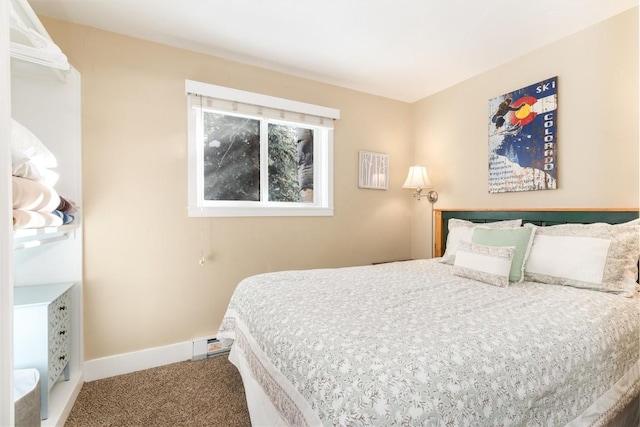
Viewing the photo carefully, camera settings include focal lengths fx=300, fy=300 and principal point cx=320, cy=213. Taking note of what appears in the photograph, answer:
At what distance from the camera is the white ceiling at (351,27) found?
190 cm

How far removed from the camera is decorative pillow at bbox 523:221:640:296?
1662 millimetres

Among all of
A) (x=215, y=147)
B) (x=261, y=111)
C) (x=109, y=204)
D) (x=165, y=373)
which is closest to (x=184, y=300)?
(x=165, y=373)

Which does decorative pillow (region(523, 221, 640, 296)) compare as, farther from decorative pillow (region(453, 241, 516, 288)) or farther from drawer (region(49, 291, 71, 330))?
drawer (region(49, 291, 71, 330))

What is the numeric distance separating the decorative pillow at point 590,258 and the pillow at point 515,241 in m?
0.08

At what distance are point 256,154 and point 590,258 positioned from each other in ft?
8.30

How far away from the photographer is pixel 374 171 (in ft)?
10.7

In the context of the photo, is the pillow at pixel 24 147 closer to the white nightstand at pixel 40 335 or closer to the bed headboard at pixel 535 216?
the white nightstand at pixel 40 335

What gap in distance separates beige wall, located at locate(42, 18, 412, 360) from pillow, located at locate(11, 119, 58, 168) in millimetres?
855

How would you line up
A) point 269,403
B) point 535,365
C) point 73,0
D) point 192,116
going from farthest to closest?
point 192,116 < point 73,0 < point 269,403 < point 535,365

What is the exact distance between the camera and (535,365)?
40.5 inches

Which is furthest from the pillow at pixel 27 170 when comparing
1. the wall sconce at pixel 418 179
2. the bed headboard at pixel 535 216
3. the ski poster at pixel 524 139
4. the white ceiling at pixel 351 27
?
the ski poster at pixel 524 139

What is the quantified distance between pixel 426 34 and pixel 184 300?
2.77 m

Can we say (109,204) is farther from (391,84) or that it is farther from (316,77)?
(391,84)

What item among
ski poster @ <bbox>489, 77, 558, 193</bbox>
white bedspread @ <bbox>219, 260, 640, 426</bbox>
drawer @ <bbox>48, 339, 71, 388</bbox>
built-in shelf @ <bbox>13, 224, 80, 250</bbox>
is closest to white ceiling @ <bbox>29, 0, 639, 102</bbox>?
ski poster @ <bbox>489, 77, 558, 193</bbox>
